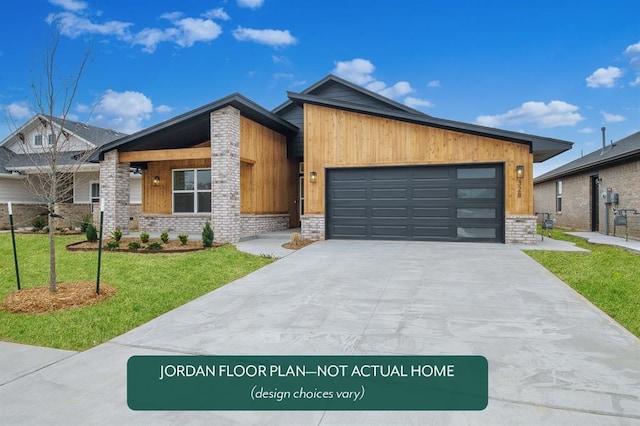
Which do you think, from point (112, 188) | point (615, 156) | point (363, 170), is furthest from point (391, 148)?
point (112, 188)

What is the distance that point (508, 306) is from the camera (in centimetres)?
492

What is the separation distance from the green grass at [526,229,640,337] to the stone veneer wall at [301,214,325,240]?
615 centimetres

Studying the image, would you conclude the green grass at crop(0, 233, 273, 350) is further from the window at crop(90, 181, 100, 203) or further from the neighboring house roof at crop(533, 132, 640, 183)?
the neighboring house roof at crop(533, 132, 640, 183)

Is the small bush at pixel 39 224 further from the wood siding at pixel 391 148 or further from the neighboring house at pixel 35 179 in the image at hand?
the wood siding at pixel 391 148

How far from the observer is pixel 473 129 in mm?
10805

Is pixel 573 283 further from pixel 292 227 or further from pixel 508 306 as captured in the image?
pixel 292 227

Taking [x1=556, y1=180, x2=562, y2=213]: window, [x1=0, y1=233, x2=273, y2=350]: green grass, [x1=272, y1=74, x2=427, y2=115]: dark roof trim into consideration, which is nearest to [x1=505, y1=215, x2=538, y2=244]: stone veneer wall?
[x1=272, y1=74, x2=427, y2=115]: dark roof trim

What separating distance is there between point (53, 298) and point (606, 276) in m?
9.45

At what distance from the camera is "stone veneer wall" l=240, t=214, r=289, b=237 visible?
41.5 feet

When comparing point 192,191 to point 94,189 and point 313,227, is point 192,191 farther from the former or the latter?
point 94,189

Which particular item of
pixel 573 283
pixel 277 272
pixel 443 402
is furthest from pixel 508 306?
pixel 277 272

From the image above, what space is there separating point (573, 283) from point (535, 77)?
18039 millimetres

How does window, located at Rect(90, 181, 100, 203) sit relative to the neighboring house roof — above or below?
below

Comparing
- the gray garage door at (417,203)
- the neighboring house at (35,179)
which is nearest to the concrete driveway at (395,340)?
the gray garage door at (417,203)
